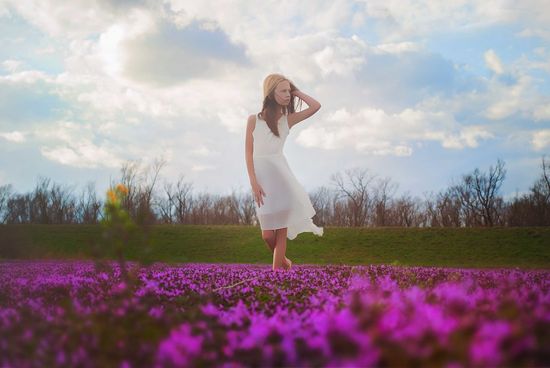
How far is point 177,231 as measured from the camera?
4181 centimetres

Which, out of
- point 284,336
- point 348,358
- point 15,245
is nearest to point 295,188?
point 284,336

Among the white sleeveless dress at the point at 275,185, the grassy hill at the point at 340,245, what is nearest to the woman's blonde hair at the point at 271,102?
the white sleeveless dress at the point at 275,185

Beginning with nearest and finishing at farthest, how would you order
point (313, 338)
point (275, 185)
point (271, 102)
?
1. point (313, 338)
2. point (275, 185)
3. point (271, 102)

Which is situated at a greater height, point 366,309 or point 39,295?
point 366,309

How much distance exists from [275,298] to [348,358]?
366 cm

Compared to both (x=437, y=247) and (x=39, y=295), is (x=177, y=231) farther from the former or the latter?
(x=39, y=295)

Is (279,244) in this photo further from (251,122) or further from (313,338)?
(313,338)

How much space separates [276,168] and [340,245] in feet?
96.6

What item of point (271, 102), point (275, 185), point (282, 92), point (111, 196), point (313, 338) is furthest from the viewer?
point (271, 102)

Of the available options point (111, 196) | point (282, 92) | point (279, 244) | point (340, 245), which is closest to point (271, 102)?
point (282, 92)

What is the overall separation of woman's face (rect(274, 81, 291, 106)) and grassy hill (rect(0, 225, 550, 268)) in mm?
24298

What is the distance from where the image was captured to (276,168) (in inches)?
347

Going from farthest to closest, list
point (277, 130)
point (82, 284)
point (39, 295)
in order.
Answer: point (277, 130) → point (82, 284) → point (39, 295)

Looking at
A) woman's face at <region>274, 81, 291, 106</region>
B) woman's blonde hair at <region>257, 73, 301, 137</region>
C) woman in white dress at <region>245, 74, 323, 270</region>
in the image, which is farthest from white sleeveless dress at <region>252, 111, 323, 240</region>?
woman's face at <region>274, 81, 291, 106</region>
